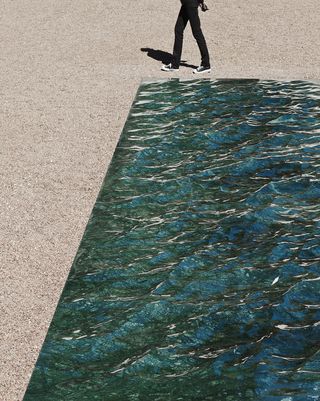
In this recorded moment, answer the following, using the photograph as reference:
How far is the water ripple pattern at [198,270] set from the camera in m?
7.72

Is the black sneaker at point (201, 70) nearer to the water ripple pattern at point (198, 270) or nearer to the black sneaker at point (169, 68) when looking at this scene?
the black sneaker at point (169, 68)

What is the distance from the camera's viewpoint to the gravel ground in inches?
358

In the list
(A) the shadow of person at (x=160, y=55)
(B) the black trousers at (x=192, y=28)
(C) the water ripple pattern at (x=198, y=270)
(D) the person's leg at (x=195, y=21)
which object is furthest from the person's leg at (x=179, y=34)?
(C) the water ripple pattern at (x=198, y=270)

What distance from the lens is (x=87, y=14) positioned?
20891mm

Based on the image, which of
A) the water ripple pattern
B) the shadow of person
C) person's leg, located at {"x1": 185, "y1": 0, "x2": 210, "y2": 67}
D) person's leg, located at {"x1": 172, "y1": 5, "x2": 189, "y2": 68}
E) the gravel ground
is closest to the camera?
the water ripple pattern

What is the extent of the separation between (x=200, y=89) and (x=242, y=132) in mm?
2340

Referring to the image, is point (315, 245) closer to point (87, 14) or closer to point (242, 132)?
A: point (242, 132)

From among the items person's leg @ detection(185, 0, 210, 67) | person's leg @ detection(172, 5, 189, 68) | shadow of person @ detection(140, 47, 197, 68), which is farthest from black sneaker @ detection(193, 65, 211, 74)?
shadow of person @ detection(140, 47, 197, 68)

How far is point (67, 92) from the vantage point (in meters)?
15.8

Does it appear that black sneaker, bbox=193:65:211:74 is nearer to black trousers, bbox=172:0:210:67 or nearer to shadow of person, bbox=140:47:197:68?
black trousers, bbox=172:0:210:67

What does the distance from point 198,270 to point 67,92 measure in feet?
22.8

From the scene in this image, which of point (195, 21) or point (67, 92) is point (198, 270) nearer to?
point (67, 92)

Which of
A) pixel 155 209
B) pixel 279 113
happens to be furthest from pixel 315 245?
pixel 279 113

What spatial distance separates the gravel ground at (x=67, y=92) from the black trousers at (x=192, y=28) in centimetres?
36
